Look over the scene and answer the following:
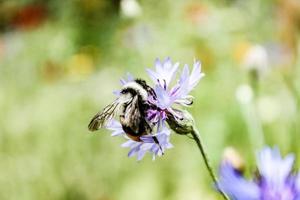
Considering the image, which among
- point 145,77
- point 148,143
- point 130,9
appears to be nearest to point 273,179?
point 148,143

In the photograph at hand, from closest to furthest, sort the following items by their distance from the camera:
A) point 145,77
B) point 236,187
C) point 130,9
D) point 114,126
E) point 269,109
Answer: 1. point 236,187
2. point 114,126
3. point 130,9
4. point 269,109
5. point 145,77

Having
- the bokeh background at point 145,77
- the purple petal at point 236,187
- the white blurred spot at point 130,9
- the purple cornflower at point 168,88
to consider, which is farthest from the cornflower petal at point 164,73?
the white blurred spot at point 130,9

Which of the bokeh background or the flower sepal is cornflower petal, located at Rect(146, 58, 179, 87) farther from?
the bokeh background

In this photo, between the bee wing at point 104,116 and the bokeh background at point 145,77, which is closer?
the bee wing at point 104,116

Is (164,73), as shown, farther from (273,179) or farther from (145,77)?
(145,77)

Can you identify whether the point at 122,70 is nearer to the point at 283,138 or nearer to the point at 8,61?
the point at 8,61

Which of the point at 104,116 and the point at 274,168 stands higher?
the point at 104,116

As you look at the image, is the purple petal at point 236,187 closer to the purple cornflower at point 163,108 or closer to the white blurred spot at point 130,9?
the purple cornflower at point 163,108

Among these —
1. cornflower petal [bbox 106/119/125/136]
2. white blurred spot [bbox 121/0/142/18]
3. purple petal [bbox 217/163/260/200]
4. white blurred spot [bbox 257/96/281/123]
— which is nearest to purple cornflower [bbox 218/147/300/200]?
purple petal [bbox 217/163/260/200]
